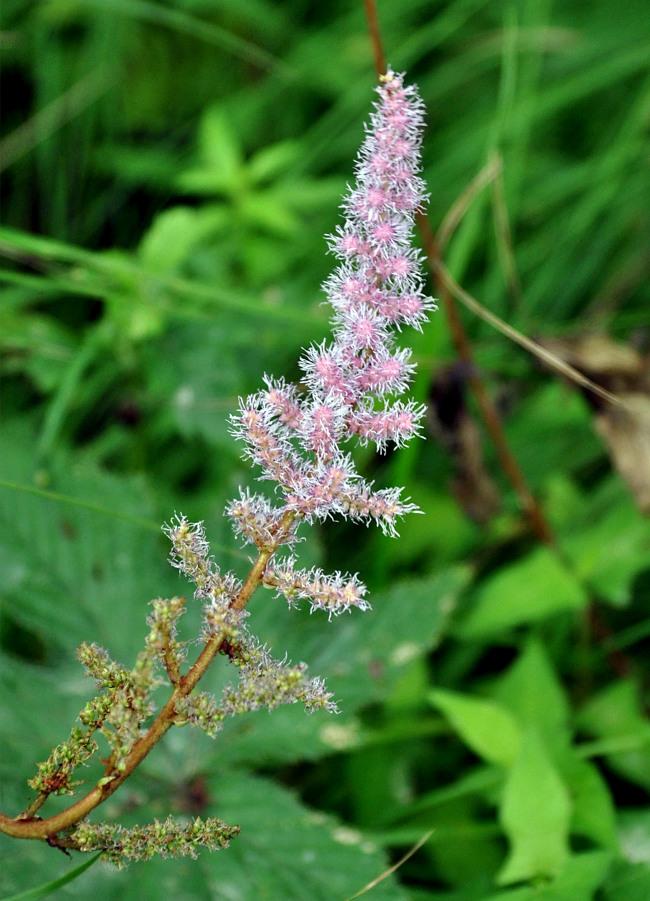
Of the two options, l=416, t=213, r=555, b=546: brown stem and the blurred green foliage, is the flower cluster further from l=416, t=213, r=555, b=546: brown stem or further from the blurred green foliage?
l=416, t=213, r=555, b=546: brown stem

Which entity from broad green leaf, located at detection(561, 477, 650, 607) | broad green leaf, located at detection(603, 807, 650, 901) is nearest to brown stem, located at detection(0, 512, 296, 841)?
broad green leaf, located at detection(603, 807, 650, 901)

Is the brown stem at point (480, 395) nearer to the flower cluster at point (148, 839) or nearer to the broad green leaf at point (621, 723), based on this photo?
the broad green leaf at point (621, 723)

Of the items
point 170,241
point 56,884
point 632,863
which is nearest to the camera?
point 56,884

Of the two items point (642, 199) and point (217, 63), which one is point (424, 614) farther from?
point (217, 63)

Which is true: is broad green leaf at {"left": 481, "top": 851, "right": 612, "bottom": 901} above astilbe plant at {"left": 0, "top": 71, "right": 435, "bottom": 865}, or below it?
below

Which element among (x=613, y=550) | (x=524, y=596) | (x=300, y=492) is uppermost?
(x=613, y=550)

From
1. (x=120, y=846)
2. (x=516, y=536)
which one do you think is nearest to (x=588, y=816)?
(x=516, y=536)

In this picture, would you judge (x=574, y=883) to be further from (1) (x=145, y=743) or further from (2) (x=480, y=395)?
(2) (x=480, y=395)

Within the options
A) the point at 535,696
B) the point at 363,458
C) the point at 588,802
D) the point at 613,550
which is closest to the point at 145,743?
the point at 588,802
